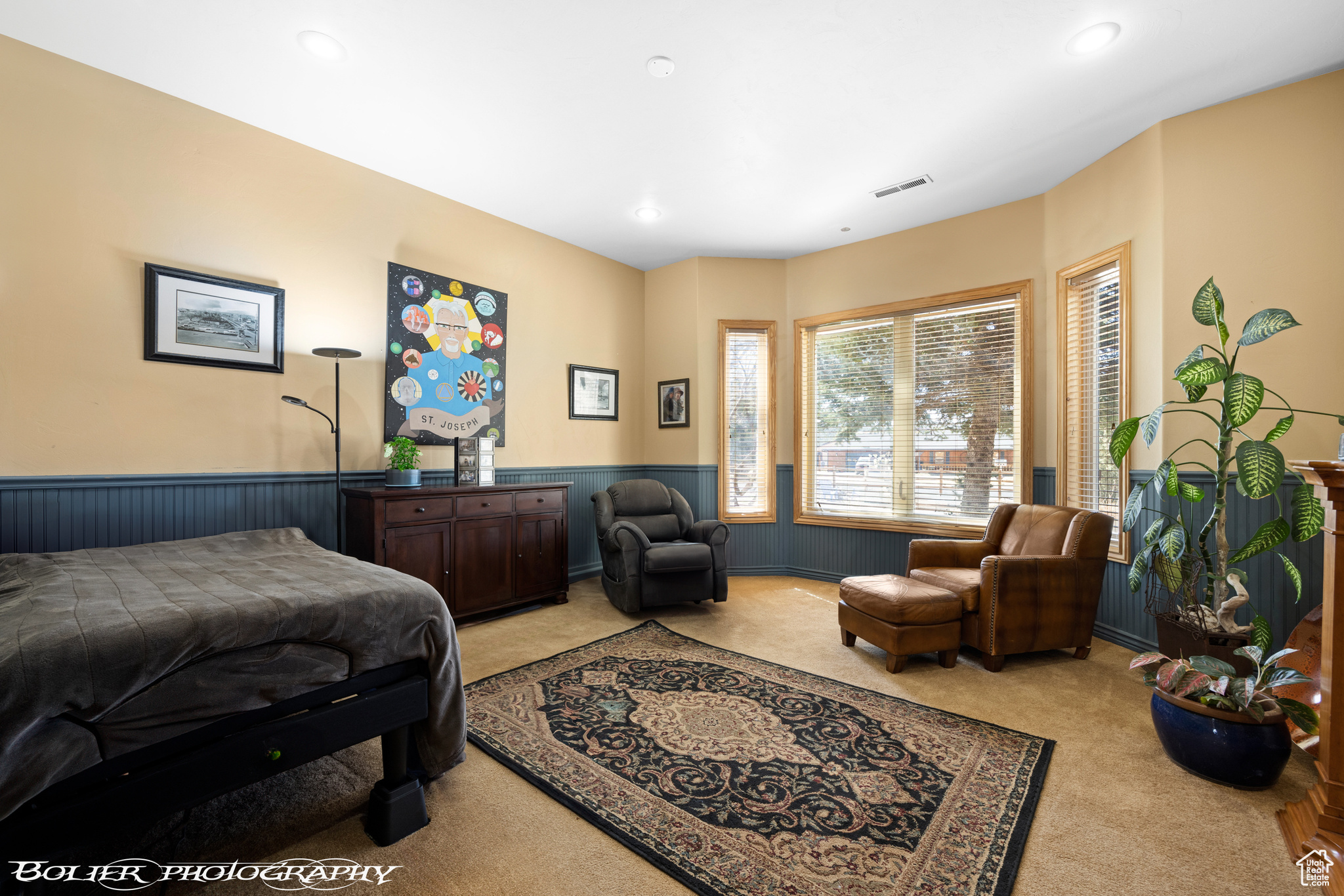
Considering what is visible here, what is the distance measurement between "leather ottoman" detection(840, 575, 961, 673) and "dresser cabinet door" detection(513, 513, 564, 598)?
2273mm

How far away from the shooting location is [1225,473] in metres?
2.53

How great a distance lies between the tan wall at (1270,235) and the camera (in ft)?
9.20

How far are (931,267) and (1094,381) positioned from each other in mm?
1504

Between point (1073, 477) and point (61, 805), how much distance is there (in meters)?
4.96

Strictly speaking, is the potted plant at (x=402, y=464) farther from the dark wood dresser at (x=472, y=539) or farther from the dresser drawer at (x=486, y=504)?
the dresser drawer at (x=486, y=504)

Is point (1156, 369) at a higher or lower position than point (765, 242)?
lower

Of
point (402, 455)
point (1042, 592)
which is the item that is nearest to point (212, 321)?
point (402, 455)

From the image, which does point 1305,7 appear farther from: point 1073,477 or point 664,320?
point 664,320

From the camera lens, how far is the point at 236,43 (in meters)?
2.60

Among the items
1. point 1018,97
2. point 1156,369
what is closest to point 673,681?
point 1156,369

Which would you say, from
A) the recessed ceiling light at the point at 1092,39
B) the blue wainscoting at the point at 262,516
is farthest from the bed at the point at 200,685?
the recessed ceiling light at the point at 1092,39

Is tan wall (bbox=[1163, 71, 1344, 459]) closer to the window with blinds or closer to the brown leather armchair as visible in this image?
the brown leather armchair

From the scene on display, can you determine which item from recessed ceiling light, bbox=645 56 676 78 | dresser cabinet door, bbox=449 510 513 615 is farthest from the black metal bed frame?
recessed ceiling light, bbox=645 56 676 78

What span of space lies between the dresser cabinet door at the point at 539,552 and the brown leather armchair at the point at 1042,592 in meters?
2.63
